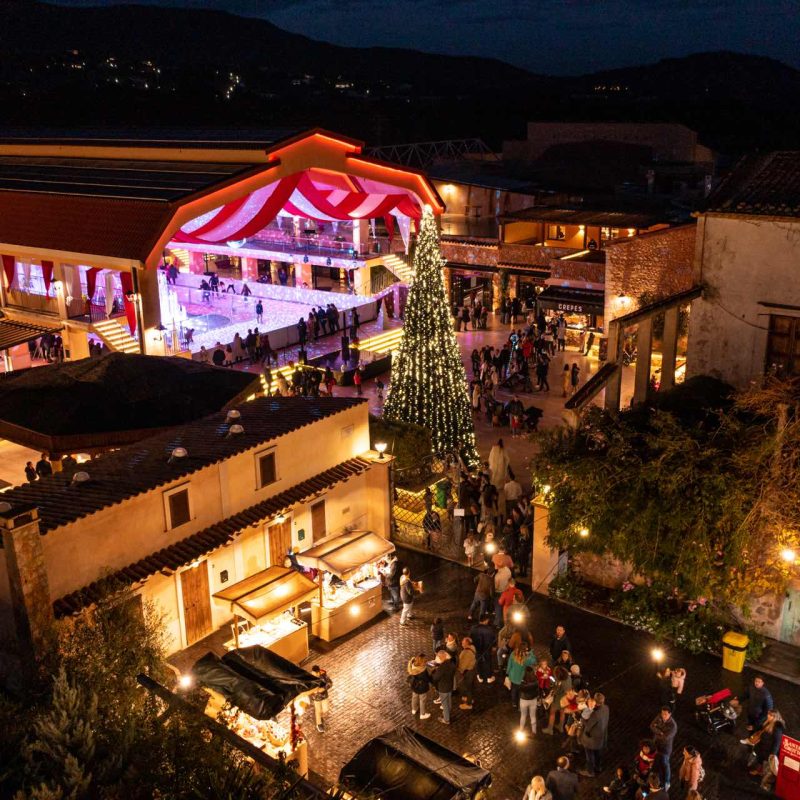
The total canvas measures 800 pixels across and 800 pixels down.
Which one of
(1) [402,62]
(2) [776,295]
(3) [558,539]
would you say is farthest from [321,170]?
(1) [402,62]

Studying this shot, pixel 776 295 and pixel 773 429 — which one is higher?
pixel 776 295

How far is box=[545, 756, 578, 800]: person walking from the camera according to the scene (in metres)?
9.28

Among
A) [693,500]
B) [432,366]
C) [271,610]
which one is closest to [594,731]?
[693,500]

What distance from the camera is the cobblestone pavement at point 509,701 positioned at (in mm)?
10695

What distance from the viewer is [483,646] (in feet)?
40.1

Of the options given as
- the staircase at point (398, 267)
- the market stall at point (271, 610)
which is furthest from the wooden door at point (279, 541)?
the staircase at point (398, 267)

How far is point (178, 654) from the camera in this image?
13.1 metres

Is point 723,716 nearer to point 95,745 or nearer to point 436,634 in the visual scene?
point 436,634

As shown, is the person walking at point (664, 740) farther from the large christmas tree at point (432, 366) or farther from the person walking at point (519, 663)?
the large christmas tree at point (432, 366)

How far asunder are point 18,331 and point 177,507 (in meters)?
15.7

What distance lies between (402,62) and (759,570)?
15522 centimetres

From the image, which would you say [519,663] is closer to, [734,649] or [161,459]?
[734,649]

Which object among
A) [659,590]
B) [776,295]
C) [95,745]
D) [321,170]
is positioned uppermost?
[321,170]

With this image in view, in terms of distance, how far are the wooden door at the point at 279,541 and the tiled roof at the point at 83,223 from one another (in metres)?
10.8
